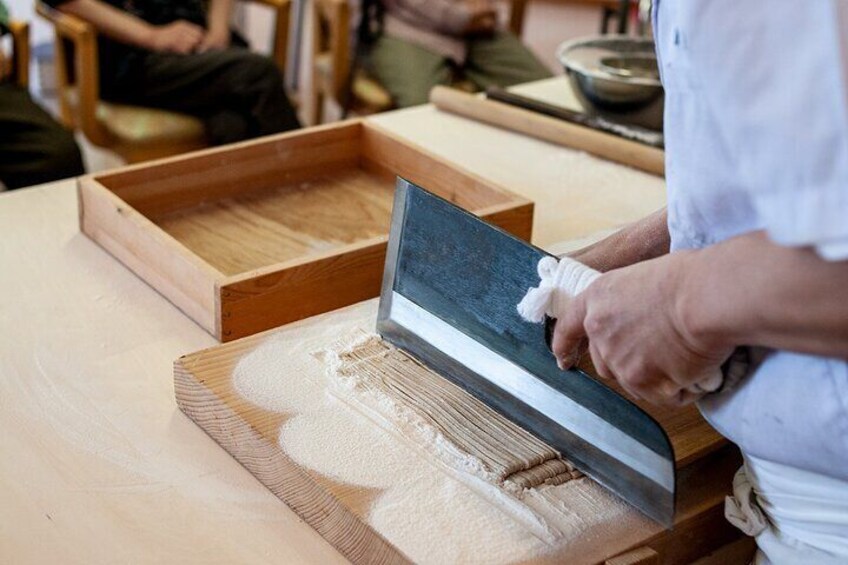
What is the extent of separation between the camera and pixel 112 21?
2.65 m

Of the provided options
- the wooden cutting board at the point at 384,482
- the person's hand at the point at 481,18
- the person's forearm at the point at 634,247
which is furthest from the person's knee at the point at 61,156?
the person's forearm at the point at 634,247

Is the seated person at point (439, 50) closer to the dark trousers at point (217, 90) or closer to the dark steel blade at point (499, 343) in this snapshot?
the dark trousers at point (217, 90)

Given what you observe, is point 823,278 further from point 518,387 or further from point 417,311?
point 417,311

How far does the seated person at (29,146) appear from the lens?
7.97 ft

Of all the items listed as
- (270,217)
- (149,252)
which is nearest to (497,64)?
(270,217)

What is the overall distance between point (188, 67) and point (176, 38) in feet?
0.36

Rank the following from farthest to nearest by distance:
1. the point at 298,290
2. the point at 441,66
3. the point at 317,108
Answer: the point at 317,108 < the point at 441,66 < the point at 298,290

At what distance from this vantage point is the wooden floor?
151 cm

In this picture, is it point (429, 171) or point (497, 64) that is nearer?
point (429, 171)

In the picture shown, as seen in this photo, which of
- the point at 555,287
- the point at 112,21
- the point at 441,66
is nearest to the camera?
the point at 555,287

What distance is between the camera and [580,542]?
947mm

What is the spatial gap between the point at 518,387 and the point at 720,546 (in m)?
0.25

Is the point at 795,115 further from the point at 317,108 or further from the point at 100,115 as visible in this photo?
the point at 317,108

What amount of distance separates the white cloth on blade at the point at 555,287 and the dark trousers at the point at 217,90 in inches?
73.6
